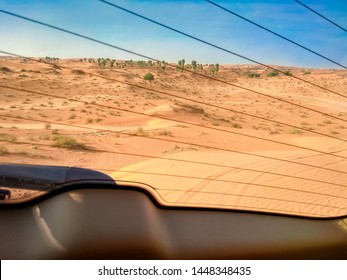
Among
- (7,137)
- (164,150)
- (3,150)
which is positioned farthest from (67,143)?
(164,150)

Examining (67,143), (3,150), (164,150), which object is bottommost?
(3,150)

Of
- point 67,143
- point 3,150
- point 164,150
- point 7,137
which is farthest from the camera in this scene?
point 164,150

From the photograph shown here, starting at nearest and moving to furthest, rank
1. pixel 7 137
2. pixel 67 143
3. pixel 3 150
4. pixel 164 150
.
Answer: pixel 3 150
pixel 7 137
pixel 67 143
pixel 164 150

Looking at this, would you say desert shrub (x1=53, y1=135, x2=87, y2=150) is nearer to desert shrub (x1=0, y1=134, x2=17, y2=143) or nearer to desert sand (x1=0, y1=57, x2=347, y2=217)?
desert sand (x1=0, y1=57, x2=347, y2=217)

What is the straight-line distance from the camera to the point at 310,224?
2.98 m

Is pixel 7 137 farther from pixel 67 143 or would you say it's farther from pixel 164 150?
pixel 164 150

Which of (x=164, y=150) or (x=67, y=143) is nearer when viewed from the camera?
(x=67, y=143)

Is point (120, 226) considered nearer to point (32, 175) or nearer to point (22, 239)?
point (22, 239)

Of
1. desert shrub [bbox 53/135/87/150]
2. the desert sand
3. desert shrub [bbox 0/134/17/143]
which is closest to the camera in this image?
the desert sand

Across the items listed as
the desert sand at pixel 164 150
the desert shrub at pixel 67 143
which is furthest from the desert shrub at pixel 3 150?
the desert shrub at pixel 67 143

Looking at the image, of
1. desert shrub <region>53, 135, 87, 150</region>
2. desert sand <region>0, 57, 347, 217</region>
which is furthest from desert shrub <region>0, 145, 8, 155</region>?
desert shrub <region>53, 135, 87, 150</region>

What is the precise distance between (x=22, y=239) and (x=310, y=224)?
1.95 m

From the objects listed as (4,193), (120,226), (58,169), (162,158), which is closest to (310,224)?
(120,226)

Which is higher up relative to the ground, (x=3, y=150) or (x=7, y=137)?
(x=7, y=137)
